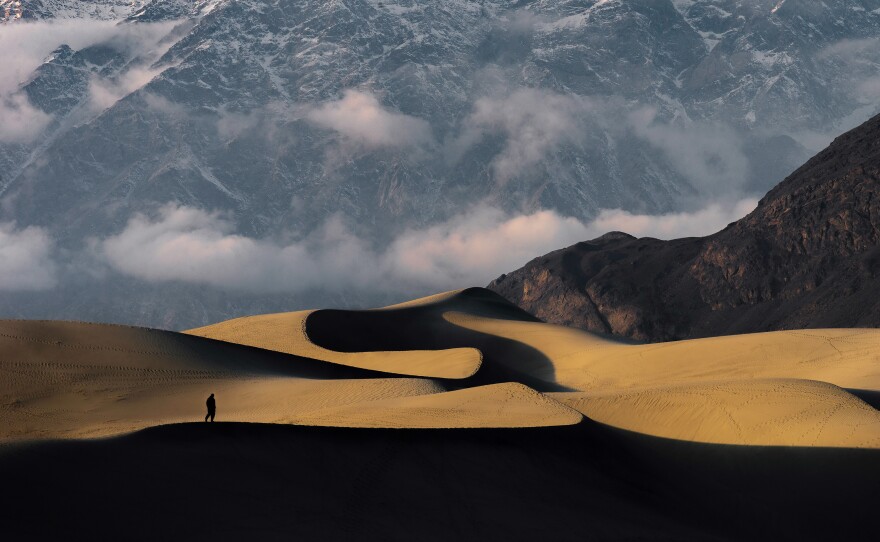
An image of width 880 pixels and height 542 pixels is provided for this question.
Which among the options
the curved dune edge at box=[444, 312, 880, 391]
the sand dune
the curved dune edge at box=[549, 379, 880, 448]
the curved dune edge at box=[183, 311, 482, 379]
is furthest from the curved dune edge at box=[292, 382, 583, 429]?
the curved dune edge at box=[183, 311, 482, 379]

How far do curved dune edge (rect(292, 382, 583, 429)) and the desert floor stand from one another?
15cm

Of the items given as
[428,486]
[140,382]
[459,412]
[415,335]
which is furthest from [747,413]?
[415,335]

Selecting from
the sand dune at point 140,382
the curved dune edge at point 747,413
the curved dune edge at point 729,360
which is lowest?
the curved dune edge at point 747,413

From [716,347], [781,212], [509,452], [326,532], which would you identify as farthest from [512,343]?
[781,212]

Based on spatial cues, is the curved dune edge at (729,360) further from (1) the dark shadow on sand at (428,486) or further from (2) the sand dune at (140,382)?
(2) the sand dune at (140,382)

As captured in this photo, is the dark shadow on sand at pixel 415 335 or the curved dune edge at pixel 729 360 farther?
the dark shadow on sand at pixel 415 335

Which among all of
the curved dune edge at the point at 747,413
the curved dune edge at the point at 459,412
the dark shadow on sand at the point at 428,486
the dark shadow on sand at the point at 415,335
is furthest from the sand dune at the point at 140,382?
the dark shadow on sand at the point at 415,335

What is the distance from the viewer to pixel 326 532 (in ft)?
99.5

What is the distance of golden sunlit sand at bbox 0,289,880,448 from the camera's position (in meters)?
42.2

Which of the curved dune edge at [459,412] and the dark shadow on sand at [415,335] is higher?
the dark shadow on sand at [415,335]

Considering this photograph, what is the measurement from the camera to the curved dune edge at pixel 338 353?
6512 centimetres

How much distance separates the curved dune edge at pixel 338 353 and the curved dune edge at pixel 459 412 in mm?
16610

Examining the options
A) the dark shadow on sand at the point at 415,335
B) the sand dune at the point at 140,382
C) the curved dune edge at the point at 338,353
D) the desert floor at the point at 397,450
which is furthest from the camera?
the dark shadow on sand at the point at 415,335

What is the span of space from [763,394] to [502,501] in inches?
596
